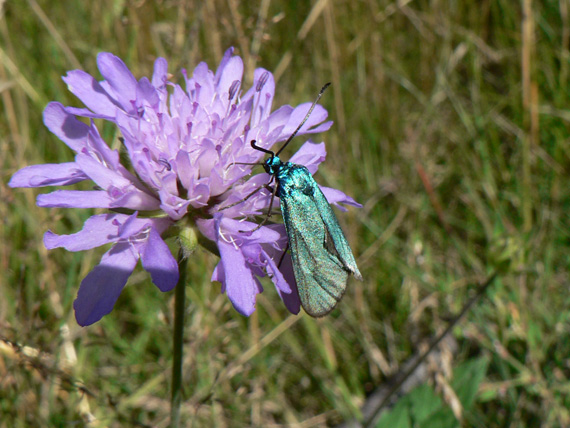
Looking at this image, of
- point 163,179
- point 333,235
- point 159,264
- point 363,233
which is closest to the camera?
point 159,264

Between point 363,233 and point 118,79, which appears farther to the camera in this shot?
point 363,233

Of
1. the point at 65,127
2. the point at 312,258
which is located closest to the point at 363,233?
the point at 312,258

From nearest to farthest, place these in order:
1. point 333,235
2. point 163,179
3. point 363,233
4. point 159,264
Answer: point 159,264
point 163,179
point 333,235
point 363,233

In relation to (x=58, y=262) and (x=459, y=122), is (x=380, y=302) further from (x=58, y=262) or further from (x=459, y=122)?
(x=58, y=262)

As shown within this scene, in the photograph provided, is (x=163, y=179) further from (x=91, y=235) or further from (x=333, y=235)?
(x=333, y=235)

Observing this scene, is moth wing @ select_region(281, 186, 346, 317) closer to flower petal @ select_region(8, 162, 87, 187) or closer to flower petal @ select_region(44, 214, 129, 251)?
flower petal @ select_region(44, 214, 129, 251)

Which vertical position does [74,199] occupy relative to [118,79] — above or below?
below

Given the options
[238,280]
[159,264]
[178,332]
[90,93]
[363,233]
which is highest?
[90,93]
